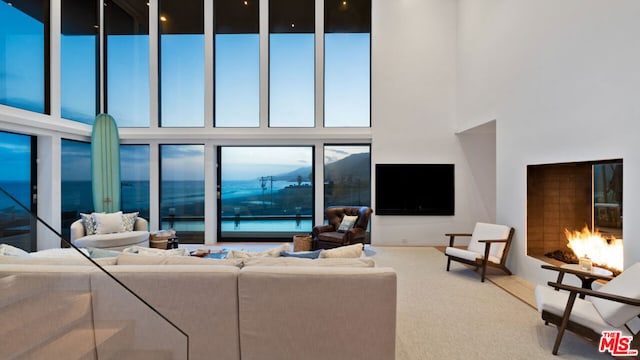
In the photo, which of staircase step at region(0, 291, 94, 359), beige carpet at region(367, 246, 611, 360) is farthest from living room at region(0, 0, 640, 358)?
beige carpet at region(367, 246, 611, 360)

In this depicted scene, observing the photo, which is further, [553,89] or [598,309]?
[553,89]

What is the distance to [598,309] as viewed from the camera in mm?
2594

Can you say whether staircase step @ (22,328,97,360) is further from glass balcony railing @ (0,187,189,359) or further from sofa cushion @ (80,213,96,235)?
sofa cushion @ (80,213,96,235)

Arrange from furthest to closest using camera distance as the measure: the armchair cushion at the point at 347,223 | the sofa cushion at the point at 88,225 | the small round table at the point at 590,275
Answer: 1. the armchair cushion at the point at 347,223
2. the sofa cushion at the point at 88,225
3. the small round table at the point at 590,275

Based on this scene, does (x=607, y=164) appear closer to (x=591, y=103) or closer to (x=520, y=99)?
(x=591, y=103)

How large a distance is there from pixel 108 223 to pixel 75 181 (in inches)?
59.4

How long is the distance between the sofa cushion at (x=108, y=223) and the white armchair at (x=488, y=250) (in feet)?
18.6

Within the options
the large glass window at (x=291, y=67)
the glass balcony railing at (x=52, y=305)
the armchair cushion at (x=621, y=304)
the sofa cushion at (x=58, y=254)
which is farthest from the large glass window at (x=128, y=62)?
the armchair cushion at (x=621, y=304)

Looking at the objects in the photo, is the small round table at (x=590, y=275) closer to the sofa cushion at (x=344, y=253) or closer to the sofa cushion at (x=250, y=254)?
the sofa cushion at (x=344, y=253)

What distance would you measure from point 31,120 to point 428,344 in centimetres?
655

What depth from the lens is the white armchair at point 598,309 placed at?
93.8 inches

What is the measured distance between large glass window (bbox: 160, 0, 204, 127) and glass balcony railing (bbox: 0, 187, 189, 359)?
6128 mm

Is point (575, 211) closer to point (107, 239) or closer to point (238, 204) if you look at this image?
point (238, 204)

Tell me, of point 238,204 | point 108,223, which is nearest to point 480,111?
point 238,204
